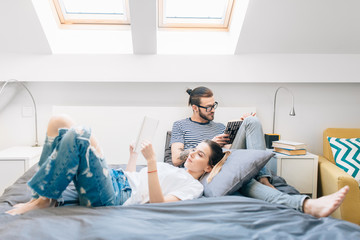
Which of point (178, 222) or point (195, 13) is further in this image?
point (195, 13)

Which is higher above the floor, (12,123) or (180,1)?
(180,1)

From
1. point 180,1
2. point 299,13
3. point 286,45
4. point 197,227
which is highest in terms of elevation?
point 180,1

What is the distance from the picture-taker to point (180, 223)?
100cm

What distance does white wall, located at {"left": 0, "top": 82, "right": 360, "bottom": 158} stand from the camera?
2.52 m

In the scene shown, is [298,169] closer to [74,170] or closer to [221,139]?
[221,139]

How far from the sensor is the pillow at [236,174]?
4.50 ft

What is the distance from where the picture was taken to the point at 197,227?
3.13 feet

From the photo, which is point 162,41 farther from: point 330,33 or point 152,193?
point 152,193

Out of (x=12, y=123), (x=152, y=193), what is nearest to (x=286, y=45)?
(x=152, y=193)

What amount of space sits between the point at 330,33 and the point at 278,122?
0.93 metres

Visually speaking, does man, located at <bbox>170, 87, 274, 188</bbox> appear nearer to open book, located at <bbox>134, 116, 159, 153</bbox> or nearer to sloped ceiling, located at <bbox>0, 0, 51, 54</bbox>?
open book, located at <bbox>134, 116, 159, 153</bbox>

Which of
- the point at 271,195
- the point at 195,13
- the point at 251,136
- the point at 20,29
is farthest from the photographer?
the point at 195,13

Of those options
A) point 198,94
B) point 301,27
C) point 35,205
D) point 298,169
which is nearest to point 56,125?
point 35,205

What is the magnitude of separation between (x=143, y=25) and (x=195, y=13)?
2.13 feet
